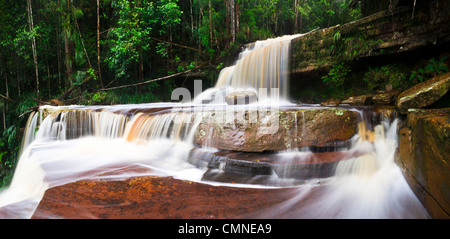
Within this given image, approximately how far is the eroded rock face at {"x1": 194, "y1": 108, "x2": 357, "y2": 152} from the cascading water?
0.37 ft

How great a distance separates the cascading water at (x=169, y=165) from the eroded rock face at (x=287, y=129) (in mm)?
112

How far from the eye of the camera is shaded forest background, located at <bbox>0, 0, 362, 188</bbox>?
1025cm

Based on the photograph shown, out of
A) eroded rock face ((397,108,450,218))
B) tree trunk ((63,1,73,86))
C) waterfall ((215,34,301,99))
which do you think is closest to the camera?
eroded rock face ((397,108,450,218))

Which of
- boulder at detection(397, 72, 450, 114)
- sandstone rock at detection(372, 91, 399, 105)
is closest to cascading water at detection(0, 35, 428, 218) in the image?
boulder at detection(397, 72, 450, 114)

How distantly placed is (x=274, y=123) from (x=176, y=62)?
985 cm

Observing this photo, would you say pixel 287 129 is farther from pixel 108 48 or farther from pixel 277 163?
pixel 108 48

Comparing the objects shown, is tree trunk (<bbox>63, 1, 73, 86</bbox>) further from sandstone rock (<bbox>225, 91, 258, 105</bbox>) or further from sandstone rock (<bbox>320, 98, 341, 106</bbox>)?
sandstone rock (<bbox>320, 98, 341, 106</bbox>)

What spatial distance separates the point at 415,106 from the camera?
10.0 ft

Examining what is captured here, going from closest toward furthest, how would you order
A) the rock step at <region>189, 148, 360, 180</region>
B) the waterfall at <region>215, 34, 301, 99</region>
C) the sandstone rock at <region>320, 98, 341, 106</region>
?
1. the rock step at <region>189, 148, 360, 180</region>
2. the sandstone rock at <region>320, 98, 341, 106</region>
3. the waterfall at <region>215, 34, 301, 99</region>

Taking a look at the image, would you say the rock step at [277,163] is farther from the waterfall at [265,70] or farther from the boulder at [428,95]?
the waterfall at [265,70]

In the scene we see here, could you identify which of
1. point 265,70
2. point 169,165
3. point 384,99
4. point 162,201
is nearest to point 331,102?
point 384,99

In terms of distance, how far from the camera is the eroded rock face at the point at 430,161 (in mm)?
1636

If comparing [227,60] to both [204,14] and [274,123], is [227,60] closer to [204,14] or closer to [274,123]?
[204,14]
